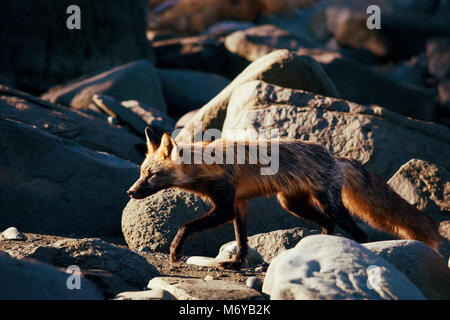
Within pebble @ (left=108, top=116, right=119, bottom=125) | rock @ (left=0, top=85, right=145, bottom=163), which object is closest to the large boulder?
pebble @ (left=108, top=116, right=119, bottom=125)

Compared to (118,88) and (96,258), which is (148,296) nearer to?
(96,258)

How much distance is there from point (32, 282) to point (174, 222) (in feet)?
12.7

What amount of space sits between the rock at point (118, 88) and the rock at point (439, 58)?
15.2 m

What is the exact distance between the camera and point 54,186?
28.0 ft

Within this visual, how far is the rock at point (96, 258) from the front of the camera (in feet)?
18.5

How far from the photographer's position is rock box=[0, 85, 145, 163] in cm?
1008

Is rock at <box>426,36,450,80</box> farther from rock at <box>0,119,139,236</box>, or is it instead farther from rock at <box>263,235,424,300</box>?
rock at <box>263,235,424,300</box>

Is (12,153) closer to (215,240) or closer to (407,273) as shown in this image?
(215,240)

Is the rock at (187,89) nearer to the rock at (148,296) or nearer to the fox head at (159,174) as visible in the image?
the fox head at (159,174)

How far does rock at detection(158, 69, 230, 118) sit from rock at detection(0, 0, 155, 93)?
1978mm

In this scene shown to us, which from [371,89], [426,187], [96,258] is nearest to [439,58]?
[371,89]

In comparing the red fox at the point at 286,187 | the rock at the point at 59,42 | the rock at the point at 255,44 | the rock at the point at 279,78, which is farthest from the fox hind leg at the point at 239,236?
the rock at the point at 255,44

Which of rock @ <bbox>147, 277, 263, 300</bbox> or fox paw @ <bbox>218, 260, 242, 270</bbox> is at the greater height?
rock @ <bbox>147, 277, 263, 300</bbox>
